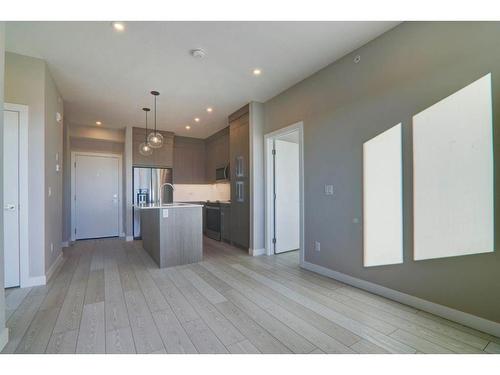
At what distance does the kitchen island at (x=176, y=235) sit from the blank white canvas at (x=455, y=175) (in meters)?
2.95

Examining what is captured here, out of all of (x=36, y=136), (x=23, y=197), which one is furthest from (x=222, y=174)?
(x=23, y=197)

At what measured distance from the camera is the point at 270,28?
7.39 ft

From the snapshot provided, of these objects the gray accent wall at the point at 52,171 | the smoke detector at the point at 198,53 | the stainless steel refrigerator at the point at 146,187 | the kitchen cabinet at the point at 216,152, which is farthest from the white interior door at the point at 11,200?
the kitchen cabinet at the point at 216,152

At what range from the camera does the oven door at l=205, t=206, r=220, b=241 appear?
5.47m

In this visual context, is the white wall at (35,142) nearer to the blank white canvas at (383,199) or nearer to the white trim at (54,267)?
the white trim at (54,267)

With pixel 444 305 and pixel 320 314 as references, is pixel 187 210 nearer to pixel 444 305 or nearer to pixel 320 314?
pixel 320 314

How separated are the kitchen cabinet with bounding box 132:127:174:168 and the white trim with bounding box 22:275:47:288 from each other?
325cm

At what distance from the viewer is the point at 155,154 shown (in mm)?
5777

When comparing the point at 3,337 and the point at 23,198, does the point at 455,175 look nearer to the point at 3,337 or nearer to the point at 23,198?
the point at 3,337

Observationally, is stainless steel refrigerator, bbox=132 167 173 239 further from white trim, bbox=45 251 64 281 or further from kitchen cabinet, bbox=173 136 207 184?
white trim, bbox=45 251 64 281

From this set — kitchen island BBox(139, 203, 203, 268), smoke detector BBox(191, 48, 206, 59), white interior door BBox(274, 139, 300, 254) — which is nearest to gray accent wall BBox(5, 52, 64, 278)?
kitchen island BBox(139, 203, 203, 268)

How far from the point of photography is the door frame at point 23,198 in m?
2.71
